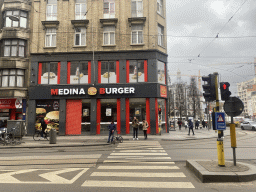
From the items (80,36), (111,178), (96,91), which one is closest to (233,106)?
(111,178)

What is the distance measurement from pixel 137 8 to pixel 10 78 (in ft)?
50.3

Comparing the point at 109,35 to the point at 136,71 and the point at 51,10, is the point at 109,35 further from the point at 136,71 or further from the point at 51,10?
the point at 51,10

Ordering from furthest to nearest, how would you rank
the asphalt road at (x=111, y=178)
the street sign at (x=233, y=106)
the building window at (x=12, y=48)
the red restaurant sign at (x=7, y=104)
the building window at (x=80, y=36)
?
the building window at (x=80, y=36) → the building window at (x=12, y=48) → the red restaurant sign at (x=7, y=104) → the street sign at (x=233, y=106) → the asphalt road at (x=111, y=178)

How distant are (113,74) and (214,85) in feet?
51.7

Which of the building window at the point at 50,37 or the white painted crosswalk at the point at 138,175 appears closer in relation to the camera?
the white painted crosswalk at the point at 138,175

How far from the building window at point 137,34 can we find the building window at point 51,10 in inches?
347

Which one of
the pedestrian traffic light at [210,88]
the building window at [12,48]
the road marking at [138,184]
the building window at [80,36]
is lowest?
the road marking at [138,184]

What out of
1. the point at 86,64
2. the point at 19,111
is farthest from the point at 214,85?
the point at 19,111

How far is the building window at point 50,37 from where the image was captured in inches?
917

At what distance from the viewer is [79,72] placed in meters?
22.5

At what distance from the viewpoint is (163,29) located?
2431cm

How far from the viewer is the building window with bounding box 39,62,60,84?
22.6 metres

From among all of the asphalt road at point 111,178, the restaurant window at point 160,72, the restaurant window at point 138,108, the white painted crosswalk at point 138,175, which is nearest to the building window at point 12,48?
the restaurant window at point 138,108

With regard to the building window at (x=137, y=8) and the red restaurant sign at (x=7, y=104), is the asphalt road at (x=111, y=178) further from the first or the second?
the building window at (x=137, y=8)
